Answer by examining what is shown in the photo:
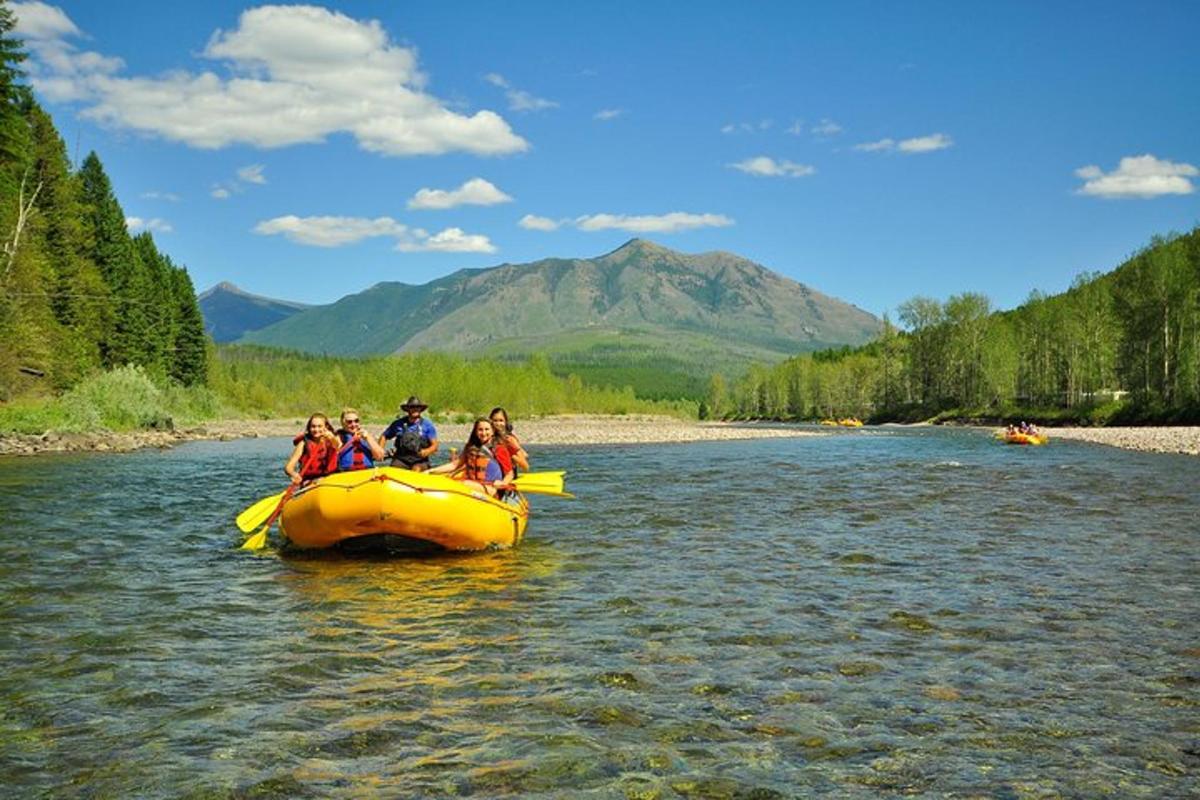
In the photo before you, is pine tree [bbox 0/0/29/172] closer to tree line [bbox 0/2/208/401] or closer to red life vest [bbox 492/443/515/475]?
tree line [bbox 0/2/208/401]

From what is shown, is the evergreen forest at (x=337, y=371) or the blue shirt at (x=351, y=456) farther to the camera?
the evergreen forest at (x=337, y=371)

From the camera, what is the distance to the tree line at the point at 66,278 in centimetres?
Answer: 4200

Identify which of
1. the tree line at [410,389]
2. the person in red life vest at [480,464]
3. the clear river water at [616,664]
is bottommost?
the clear river water at [616,664]

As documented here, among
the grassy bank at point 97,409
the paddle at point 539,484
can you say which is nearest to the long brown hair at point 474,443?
the paddle at point 539,484

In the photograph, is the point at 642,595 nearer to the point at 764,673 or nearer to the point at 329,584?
the point at 764,673

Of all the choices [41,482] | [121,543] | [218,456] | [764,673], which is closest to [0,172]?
[218,456]

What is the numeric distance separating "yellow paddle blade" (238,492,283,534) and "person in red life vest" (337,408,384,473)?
141 cm

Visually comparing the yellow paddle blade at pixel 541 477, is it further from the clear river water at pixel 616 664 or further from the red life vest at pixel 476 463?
the red life vest at pixel 476 463

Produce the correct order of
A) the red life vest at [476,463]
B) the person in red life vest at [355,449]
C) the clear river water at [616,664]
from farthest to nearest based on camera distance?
the person in red life vest at [355,449] < the red life vest at [476,463] < the clear river water at [616,664]

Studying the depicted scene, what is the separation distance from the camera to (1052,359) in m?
89.9

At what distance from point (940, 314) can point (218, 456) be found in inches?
3808

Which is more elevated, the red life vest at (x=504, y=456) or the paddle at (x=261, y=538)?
the red life vest at (x=504, y=456)

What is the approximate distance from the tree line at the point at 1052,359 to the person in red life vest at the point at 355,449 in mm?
62366

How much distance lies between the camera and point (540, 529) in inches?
711
